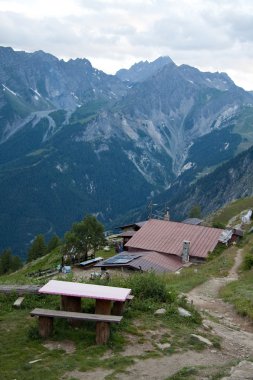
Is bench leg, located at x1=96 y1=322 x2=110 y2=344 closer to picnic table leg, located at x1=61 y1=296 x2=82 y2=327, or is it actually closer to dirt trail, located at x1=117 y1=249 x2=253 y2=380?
dirt trail, located at x1=117 y1=249 x2=253 y2=380

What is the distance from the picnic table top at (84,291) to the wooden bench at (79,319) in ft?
1.99

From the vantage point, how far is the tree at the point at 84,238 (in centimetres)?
7412

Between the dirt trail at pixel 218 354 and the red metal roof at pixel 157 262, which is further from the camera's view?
the red metal roof at pixel 157 262

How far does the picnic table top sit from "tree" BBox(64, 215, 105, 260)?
55.9 m

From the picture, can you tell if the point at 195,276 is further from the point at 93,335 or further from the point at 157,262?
the point at 93,335

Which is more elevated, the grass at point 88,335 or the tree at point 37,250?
the grass at point 88,335

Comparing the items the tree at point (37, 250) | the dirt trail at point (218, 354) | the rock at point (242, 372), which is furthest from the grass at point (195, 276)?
the tree at point (37, 250)

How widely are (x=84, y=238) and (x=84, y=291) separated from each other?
58127mm

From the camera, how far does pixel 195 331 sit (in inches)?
686

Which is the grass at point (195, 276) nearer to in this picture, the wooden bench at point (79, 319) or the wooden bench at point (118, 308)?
the wooden bench at point (118, 308)

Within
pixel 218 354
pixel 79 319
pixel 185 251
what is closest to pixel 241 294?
pixel 218 354

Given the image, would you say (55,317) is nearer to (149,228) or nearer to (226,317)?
(226,317)

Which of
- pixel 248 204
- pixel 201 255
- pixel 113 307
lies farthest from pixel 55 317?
pixel 248 204

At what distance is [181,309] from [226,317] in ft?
12.9
